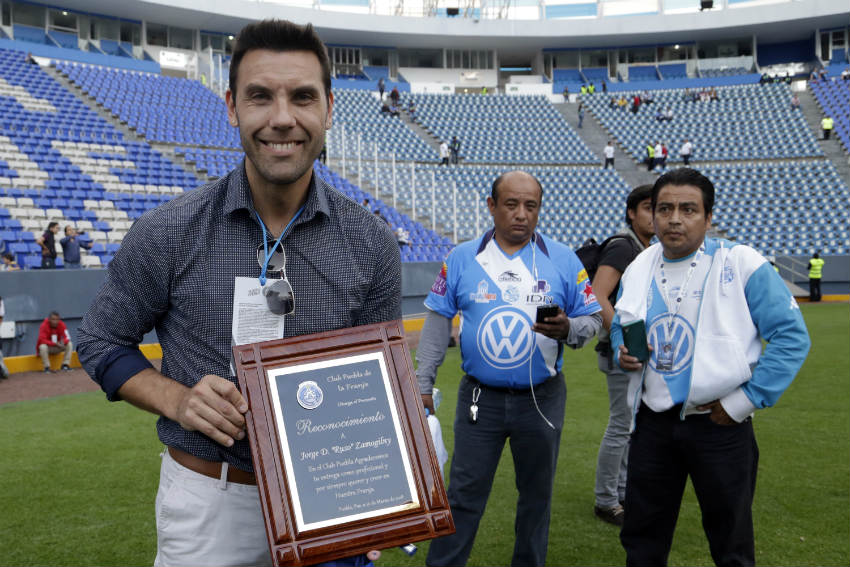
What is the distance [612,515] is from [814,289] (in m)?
20.2

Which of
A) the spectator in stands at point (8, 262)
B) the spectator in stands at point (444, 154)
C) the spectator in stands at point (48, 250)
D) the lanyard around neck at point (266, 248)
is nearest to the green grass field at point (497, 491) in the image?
the lanyard around neck at point (266, 248)

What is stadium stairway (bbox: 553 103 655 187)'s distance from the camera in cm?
3124

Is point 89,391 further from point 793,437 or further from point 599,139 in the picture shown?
point 599,139

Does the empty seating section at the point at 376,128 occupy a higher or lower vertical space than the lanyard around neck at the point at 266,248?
higher

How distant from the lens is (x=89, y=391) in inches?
387

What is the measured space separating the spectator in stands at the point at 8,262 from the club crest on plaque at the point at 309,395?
12190 mm

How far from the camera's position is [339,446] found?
169cm

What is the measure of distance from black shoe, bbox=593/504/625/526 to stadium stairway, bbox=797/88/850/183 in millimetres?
29397

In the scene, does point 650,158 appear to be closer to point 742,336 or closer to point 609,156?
point 609,156

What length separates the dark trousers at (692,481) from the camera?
2.99 meters

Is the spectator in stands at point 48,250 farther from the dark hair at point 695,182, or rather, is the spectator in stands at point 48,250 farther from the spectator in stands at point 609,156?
the spectator in stands at point 609,156

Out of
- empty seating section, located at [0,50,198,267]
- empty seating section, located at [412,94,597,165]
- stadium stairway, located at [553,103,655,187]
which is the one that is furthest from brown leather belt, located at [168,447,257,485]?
empty seating section, located at [412,94,597,165]

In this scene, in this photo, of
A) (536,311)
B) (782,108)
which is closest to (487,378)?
(536,311)

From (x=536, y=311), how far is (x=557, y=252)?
1.32 feet
